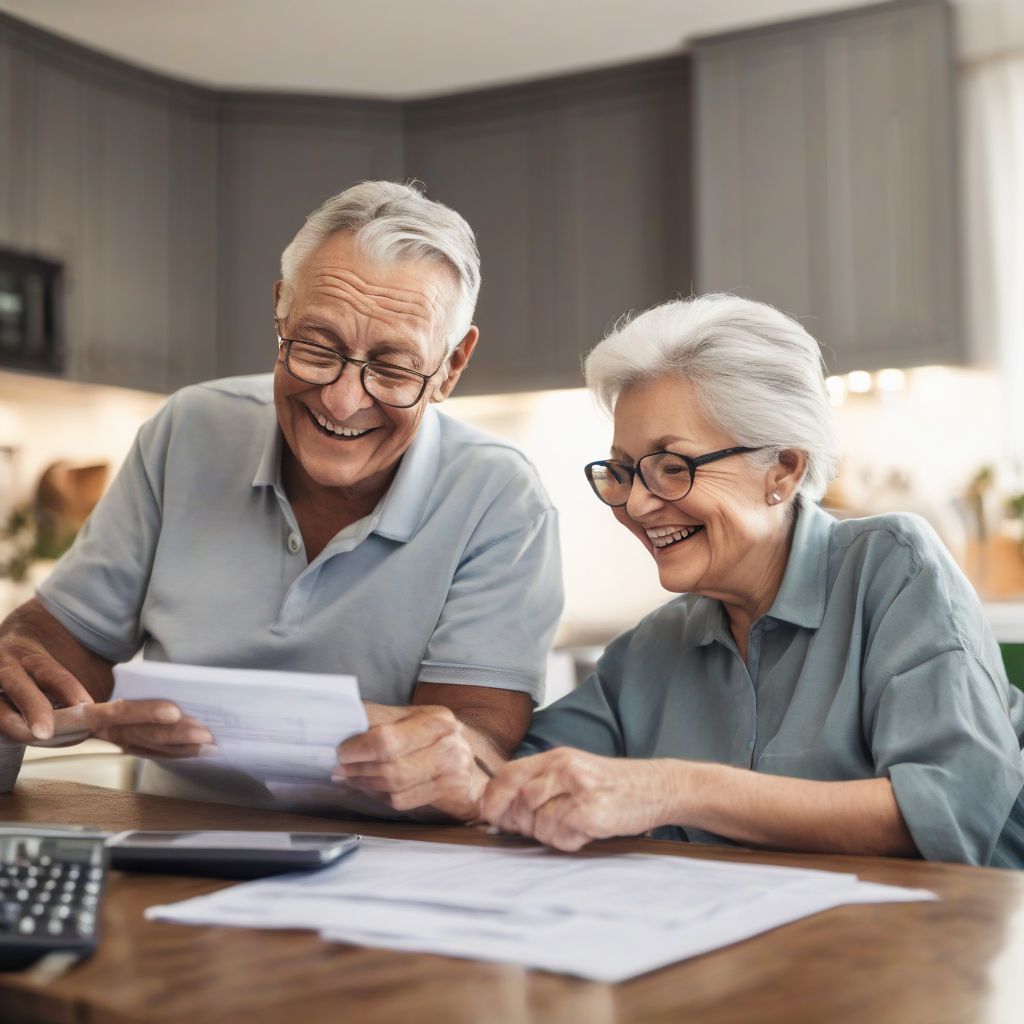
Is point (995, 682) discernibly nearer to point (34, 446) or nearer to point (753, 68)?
point (753, 68)

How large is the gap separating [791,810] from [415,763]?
13.8 inches

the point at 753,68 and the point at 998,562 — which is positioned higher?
the point at 753,68

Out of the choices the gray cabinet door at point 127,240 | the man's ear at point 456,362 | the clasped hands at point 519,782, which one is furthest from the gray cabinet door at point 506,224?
the clasped hands at point 519,782

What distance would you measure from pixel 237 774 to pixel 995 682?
0.87m

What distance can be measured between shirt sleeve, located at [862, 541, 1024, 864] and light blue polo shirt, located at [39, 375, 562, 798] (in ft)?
1.50

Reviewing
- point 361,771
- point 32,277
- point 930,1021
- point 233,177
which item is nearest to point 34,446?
point 32,277

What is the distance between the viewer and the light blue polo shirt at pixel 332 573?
158 cm

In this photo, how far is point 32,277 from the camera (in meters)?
4.16

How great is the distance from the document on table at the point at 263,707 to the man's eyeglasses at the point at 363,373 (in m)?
0.52

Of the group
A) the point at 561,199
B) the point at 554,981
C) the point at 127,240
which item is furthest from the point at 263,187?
the point at 554,981

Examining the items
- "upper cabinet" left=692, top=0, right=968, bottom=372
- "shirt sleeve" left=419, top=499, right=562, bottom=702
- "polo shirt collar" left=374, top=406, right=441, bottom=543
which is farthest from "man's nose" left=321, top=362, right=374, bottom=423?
"upper cabinet" left=692, top=0, right=968, bottom=372

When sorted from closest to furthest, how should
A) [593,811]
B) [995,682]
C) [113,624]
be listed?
1. [593,811]
2. [995,682]
3. [113,624]

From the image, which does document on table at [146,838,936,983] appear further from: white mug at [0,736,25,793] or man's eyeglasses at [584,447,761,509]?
white mug at [0,736,25,793]

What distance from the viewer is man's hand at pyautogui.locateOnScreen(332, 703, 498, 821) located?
46.1 inches
